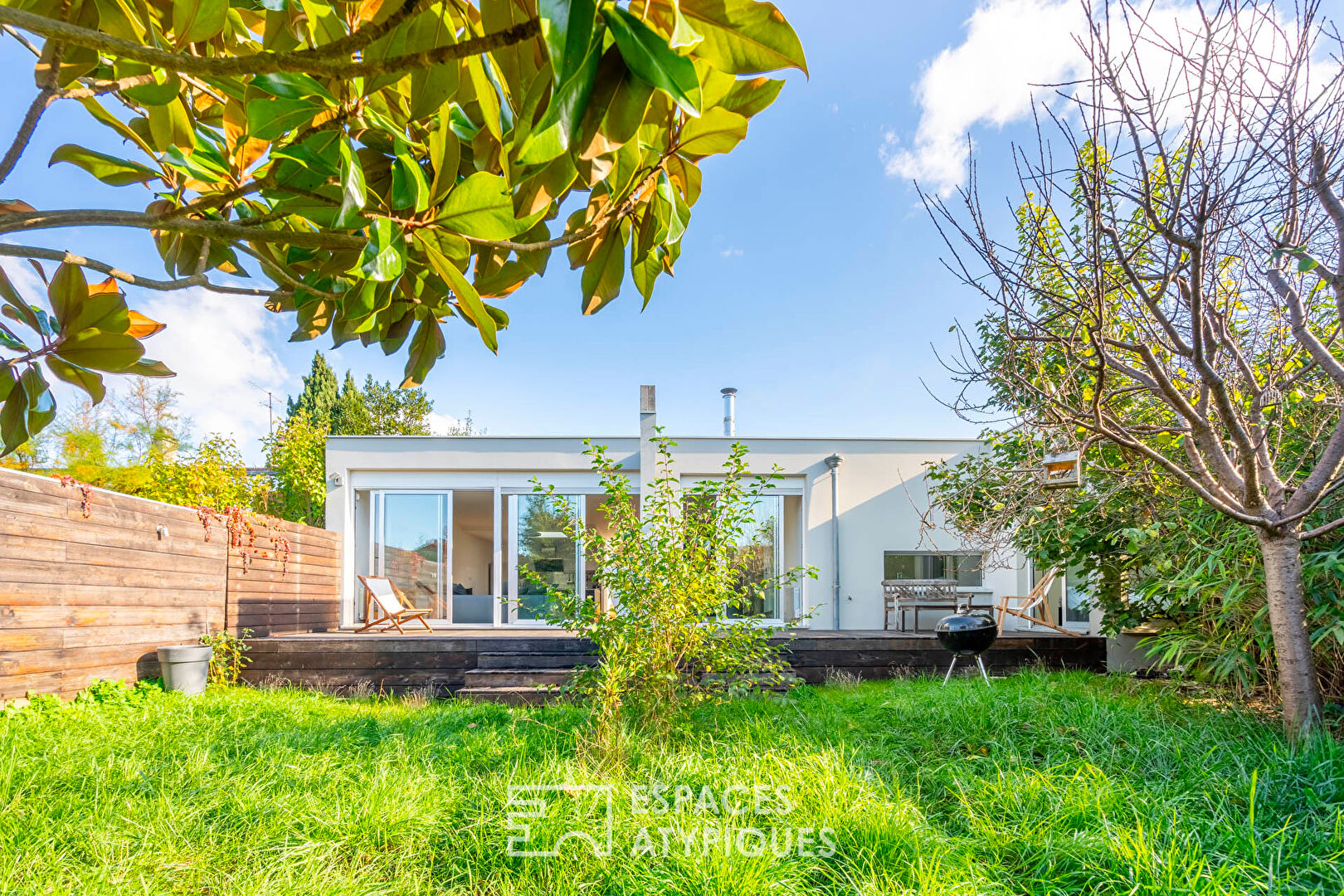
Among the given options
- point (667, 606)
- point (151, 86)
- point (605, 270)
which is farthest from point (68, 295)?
point (667, 606)

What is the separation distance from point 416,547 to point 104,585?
438 centimetres

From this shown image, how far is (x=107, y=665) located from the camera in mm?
5012

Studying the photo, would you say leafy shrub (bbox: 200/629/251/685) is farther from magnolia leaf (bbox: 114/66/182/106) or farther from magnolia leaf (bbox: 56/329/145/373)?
magnolia leaf (bbox: 114/66/182/106)

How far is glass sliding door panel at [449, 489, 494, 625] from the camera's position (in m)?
9.41

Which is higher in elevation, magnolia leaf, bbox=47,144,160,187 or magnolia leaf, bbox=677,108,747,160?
magnolia leaf, bbox=47,144,160,187

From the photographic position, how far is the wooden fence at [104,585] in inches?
167

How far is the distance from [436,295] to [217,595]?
6.79 m

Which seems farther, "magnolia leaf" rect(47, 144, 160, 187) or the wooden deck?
the wooden deck

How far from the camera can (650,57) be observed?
47 cm

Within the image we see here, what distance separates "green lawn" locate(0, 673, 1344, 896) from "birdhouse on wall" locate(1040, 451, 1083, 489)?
4.48 feet

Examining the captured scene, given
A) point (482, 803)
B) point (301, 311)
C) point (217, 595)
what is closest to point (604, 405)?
point (217, 595)

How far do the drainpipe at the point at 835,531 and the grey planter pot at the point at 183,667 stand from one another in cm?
703

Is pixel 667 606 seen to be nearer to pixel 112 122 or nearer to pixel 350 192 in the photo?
pixel 112 122

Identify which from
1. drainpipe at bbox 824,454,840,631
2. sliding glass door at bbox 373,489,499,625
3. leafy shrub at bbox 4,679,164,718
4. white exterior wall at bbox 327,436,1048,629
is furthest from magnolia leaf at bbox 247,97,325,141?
drainpipe at bbox 824,454,840,631
